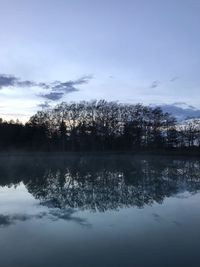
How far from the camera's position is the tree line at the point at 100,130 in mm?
74312

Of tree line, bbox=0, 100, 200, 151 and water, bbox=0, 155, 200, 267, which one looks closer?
water, bbox=0, 155, 200, 267

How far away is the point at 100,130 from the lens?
77125mm

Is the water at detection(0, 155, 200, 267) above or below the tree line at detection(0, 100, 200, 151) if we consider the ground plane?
below

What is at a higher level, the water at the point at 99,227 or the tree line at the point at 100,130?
the tree line at the point at 100,130

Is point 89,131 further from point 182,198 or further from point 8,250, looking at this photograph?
point 8,250

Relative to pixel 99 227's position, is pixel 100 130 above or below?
above

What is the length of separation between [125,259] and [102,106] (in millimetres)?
72518

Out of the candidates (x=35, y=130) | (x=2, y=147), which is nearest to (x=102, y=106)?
(x=35, y=130)

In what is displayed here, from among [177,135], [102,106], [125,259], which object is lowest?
[125,259]

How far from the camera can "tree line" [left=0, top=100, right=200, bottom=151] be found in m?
74.3

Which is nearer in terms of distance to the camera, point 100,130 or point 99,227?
point 99,227

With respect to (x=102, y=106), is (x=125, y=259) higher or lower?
lower

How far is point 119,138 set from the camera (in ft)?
249

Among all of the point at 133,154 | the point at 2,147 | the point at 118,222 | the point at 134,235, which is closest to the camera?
the point at 134,235
